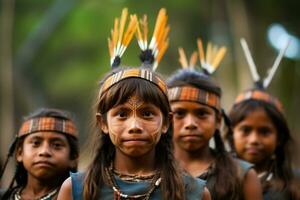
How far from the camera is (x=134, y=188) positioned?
477 cm

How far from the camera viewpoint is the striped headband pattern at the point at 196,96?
19.3ft

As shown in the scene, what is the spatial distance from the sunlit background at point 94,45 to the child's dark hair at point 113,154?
9.51 meters

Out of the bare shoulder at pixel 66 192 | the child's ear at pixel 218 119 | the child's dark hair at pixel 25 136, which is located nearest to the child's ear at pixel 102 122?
the bare shoulder at pixel 66 192

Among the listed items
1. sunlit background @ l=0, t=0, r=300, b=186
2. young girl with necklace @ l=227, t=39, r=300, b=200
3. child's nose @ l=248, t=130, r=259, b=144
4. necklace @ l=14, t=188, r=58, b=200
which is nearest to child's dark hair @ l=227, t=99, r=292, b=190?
young girl with necklace @ l=227, t=39, r=300, b=200

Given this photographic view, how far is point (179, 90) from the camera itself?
5.99 metres

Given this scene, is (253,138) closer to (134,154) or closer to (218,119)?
(218,119)

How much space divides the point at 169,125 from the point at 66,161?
110cm

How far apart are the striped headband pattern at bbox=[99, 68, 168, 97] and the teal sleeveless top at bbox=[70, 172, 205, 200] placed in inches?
21.0

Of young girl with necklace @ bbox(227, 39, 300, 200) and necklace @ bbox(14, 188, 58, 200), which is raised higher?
young girl with necklace @ bbox(227, 39, 300, 200)

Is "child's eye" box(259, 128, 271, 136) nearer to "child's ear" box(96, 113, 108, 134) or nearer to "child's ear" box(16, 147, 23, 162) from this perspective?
"child's ear" box(16, 147, 23, 162)

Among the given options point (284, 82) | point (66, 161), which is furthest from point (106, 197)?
point (284, 82)

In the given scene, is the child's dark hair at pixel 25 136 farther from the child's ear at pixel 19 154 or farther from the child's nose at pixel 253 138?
the child's nose at pixel 253 138

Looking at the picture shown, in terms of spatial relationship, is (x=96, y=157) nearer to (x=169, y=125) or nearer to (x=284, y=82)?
(x=169, y=125)

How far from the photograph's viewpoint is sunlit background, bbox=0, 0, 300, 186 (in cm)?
1698
